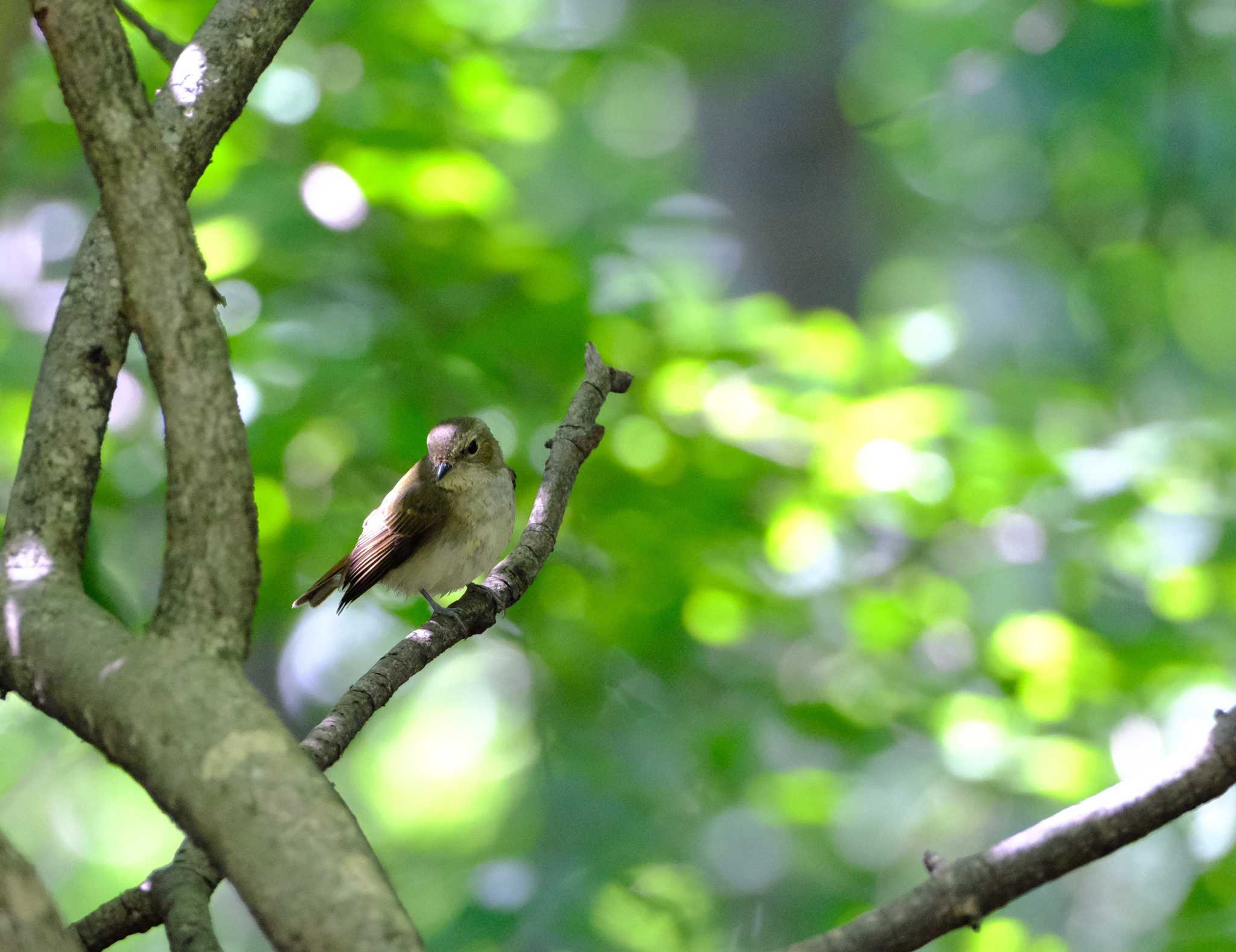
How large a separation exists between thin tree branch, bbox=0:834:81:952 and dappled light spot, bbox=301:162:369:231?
3820 millimetres

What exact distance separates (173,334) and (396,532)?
11.0ft

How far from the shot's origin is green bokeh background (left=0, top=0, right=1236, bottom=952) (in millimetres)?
4848

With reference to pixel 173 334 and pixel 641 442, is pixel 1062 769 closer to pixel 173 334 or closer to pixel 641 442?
pixel 641 442

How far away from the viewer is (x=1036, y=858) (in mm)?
1661

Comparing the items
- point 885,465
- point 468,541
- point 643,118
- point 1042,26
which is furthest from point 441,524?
point 643,118

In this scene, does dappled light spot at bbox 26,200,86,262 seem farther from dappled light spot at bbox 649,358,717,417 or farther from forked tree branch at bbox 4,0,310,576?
forked tree branch at bbox 4,0,310,576

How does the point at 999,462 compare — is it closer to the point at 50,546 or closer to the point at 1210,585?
the point at 1210,585

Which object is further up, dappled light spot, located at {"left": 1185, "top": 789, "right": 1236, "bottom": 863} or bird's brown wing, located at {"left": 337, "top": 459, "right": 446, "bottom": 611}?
bird's brown wing, located at {"left": 337, "top": 459, "right": 446, "bottom": 611}

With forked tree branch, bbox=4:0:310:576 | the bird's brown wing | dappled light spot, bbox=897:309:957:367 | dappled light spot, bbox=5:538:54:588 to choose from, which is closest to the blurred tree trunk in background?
dappled light spot, bbox=897:309:957:367

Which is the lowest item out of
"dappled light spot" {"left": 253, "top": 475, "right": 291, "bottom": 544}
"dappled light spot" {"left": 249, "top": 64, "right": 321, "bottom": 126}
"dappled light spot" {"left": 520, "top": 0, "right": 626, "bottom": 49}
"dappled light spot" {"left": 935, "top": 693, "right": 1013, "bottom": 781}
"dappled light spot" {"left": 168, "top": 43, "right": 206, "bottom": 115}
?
"dappled light spot" {"left": 935, "top": 693, "right": 1013, "bottom": 781}

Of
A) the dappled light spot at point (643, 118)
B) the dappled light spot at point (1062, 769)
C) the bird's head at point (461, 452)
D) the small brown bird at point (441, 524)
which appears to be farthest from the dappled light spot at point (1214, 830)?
the dappled light spot at point (643, 118)

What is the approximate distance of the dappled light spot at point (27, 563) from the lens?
1677 millimetres

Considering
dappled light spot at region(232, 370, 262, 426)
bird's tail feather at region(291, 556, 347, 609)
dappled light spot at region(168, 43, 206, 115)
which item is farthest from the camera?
bird's tail feather at region(291, 556, 347, 609)

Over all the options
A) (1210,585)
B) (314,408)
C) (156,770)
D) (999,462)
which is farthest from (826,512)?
(156,770)
